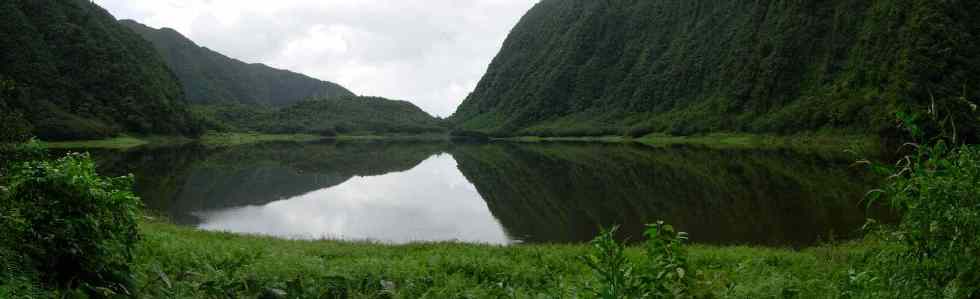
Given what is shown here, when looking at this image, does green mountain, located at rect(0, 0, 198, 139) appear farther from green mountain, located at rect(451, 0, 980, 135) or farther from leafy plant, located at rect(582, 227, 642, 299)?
leafy plant, located at rect(582, 227, 642, 299)

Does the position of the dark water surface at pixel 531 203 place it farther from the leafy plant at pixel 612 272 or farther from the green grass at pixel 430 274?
the leafy plant at pixel 612 272

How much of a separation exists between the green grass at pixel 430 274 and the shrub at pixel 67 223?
90 cm

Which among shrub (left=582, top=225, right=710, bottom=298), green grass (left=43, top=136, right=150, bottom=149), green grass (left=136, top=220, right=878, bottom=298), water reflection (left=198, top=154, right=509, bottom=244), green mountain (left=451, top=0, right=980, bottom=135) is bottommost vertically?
water reflection (left=198, top=154, right=509, bottom=244)

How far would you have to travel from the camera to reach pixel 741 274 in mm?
12227

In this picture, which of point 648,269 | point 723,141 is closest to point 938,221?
point 648,269

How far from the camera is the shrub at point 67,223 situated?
704cm

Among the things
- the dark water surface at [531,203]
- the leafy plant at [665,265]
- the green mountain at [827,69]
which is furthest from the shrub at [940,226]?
the green mountain at [827,69]

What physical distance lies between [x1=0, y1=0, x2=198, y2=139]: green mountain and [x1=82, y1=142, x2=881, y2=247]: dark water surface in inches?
3820

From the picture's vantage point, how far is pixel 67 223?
23.5ft

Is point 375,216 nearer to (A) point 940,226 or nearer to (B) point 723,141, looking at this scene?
(A) point 940,226

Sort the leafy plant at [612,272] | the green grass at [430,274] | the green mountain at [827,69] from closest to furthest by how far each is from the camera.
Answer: the leafy plant at [612,272]
the green grass at [430,274]
the green mountain at [827,69]

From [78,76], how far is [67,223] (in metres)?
188

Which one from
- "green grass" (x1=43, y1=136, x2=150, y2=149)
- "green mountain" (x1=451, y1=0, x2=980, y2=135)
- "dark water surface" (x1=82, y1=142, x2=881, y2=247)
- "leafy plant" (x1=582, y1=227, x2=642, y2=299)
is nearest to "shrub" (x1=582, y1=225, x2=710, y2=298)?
"leafy plant" (x1=582, y1=227, x2=642, y2=299)

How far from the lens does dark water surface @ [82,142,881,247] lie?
27312 millimetres
